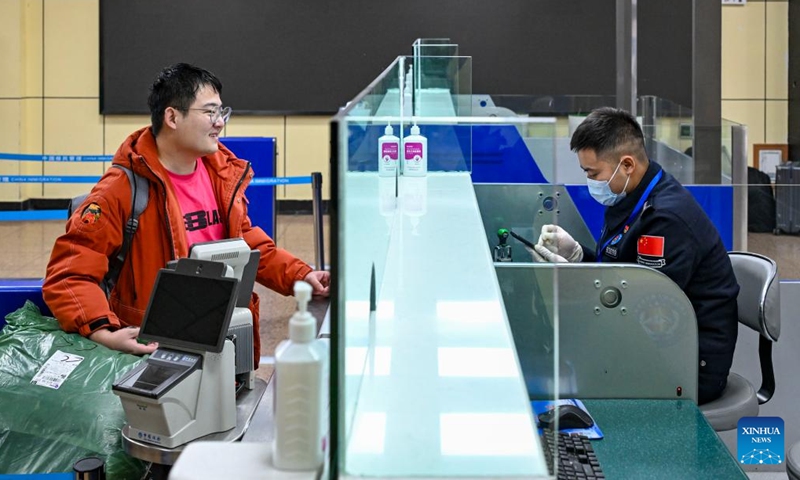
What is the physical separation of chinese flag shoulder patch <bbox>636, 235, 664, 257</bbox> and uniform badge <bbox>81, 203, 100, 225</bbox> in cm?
154

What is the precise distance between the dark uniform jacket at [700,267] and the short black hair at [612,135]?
0.26 m

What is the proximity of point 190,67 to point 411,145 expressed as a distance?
77 cm

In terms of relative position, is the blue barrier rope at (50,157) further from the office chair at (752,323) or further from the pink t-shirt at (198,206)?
the office chair at (752,323)

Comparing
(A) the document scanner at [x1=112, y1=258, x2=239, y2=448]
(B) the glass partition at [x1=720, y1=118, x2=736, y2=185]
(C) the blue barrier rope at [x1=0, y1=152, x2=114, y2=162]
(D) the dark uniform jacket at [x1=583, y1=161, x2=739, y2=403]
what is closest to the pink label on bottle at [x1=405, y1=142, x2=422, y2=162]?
(D) the dark uniform jacket at [x1=583, y1=161, x2=739, y2=403]

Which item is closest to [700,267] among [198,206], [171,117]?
[198,206]

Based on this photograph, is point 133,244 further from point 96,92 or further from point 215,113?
point 96,92

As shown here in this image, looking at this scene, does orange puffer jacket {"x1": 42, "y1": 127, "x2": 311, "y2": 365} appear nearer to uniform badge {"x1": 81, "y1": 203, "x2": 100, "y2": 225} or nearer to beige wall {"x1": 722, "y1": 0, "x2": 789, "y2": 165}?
uniform badge {"x1": 81, "y1": 203, "x2": 100, "y2": 225}

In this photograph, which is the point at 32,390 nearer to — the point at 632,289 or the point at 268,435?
the point at 268,435

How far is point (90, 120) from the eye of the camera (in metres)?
10.0

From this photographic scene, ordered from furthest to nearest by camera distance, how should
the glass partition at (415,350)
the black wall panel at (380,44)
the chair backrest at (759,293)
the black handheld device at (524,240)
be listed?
the black wall panel at (380,44)
the chair backrest at (759,293)
the black handheld device at (524,240)
the glass partition at (415,350)

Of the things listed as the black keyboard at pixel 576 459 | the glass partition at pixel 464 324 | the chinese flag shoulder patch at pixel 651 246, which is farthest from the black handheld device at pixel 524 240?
the chinese flag shoulder patch at pixel 651 246

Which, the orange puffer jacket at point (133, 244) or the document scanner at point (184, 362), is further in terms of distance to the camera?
the orange puffer jacket at point (133, 244)

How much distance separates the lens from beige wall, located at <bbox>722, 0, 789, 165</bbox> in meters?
9.91

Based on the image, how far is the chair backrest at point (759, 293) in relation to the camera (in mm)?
2988
